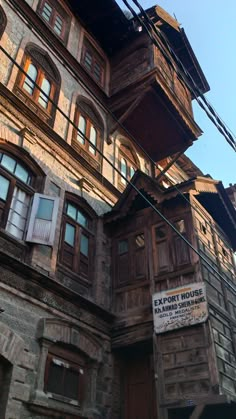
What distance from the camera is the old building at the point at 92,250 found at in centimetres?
806

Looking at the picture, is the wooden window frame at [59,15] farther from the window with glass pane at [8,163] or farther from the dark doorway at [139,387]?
the dark doorway at [139,387]

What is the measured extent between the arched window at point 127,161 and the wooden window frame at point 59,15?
14.8 ft

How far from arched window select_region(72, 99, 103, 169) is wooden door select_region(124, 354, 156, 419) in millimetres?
6295

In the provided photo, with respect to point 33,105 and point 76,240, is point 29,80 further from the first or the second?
point 76,240

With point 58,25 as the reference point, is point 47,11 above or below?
above

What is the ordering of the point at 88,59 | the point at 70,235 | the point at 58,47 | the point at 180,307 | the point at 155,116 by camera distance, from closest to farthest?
1. the point at 180,307
2. the point at 70,235
3. the point at 58,47
4. the point at 155,116
5. the point at 88,59

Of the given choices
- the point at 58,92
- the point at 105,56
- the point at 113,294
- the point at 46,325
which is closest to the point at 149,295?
the point at 113,294

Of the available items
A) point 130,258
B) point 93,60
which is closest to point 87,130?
point 93,60

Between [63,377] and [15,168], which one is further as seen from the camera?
[15,168]

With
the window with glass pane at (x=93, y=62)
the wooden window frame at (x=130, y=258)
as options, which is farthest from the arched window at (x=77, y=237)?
the window with glass pane at (x=93, y=62)

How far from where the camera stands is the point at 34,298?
841cm

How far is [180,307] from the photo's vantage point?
9172 mm

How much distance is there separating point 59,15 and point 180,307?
39.5 feet

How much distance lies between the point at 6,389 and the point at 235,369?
16.6 feet
